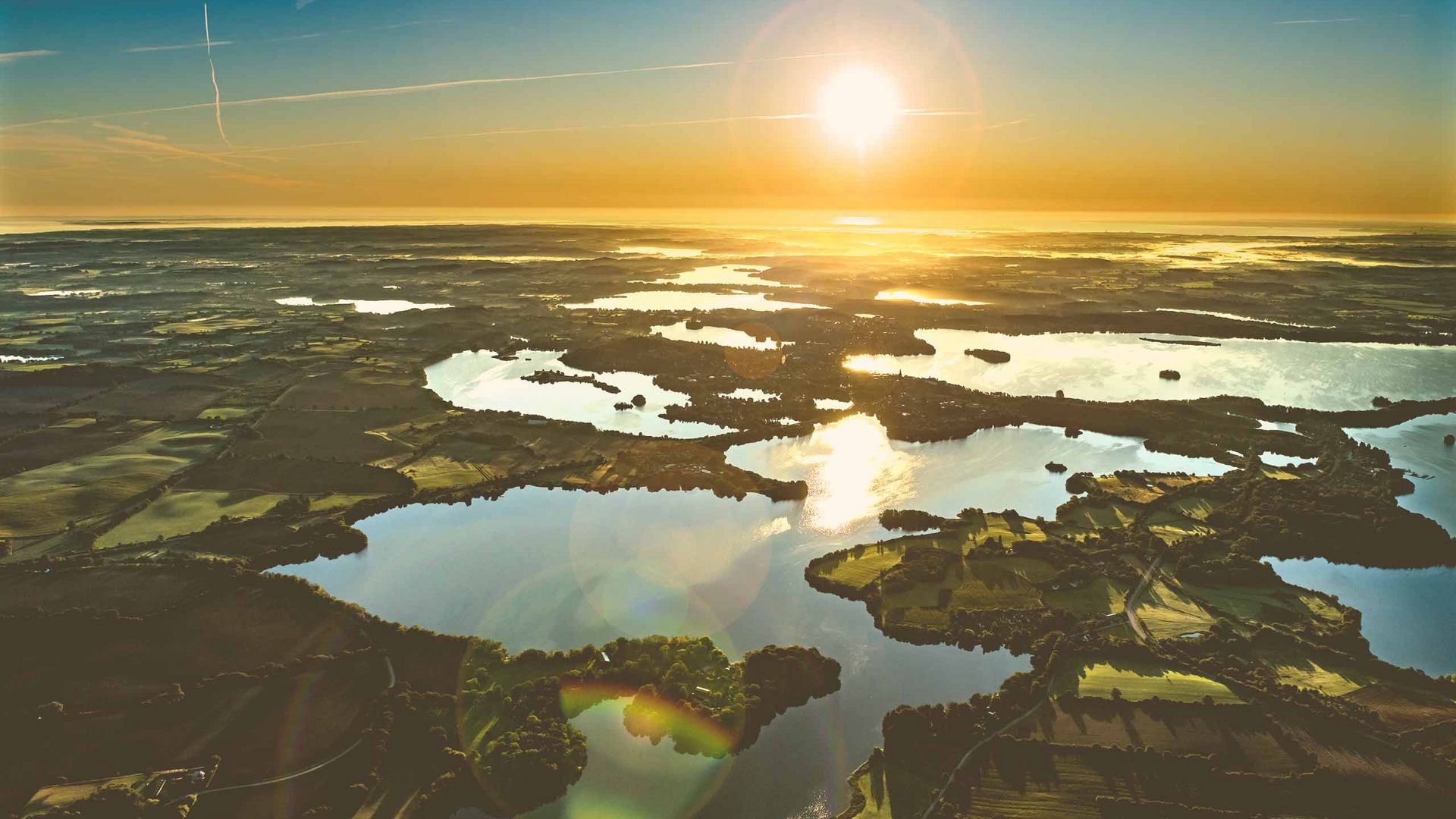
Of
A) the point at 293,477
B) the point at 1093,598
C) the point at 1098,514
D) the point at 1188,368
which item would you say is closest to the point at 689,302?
the point at 1188,368

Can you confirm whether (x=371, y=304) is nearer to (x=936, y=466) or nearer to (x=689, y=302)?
(x=689, y=302)

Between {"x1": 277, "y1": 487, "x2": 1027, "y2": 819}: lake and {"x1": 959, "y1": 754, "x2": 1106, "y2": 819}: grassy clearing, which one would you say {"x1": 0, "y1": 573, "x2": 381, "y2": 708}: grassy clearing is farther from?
{"x1": 959, "y1": 754, "x2": 1106, "y2": 819}: grassy clearing

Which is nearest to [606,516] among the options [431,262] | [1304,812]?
[1304,812]

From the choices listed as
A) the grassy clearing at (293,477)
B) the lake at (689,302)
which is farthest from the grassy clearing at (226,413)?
the lake at (689,302)

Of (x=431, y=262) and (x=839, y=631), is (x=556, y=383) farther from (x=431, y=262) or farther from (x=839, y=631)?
(x=431, y=262)

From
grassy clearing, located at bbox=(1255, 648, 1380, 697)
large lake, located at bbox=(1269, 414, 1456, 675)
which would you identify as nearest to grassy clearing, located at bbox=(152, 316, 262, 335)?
grassy clearing, located at bbox=(1255, 648, 1380, 697)

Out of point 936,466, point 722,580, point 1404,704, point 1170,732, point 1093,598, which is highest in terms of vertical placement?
point 936,466
